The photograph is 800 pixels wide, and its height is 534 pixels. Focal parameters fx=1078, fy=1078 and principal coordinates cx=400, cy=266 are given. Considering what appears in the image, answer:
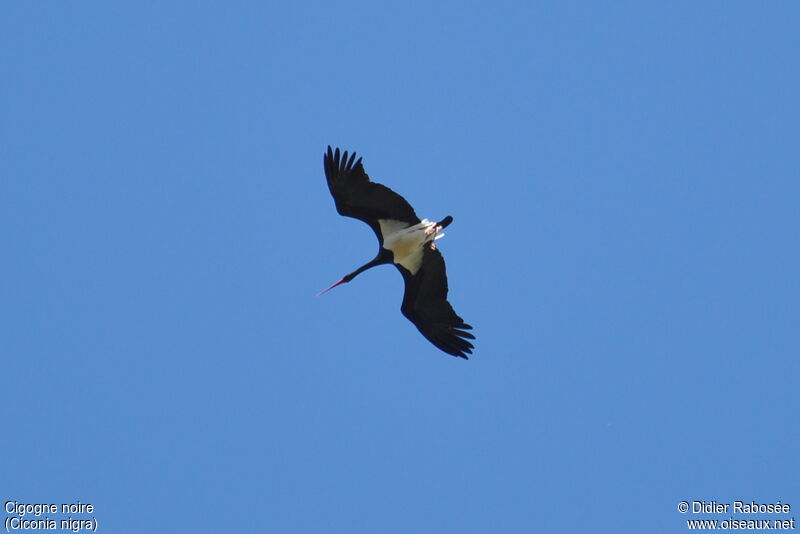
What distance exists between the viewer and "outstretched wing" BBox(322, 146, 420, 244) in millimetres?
18797

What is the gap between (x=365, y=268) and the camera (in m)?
20.4

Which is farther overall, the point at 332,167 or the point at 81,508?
the point at 81,508

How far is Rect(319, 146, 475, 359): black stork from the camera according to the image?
746 inches

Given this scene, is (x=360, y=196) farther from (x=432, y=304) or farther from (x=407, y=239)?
(x=432, y=304)

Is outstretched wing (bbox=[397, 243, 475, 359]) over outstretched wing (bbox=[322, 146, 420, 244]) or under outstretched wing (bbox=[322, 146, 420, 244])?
under

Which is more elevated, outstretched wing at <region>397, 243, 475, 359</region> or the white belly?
the white belly

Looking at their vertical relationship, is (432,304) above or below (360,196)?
below

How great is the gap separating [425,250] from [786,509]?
25.8 ft

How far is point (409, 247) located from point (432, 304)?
1156mm

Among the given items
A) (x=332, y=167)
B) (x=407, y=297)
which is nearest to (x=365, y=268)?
(x=407, y=297)

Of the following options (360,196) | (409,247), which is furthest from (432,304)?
(360,196)

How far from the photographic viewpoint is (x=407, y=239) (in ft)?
63.7

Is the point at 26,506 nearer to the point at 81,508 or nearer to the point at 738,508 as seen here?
the point at 81,508

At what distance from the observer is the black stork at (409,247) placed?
18953 millimetres
